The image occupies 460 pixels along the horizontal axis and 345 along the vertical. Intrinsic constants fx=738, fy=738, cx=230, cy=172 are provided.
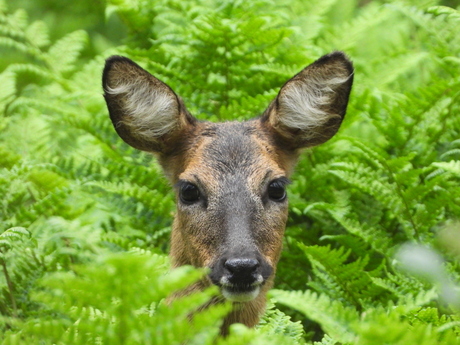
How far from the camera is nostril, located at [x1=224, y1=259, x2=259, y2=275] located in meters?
4.87

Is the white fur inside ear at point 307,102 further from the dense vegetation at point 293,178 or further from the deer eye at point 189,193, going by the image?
the deer eye at point 189,193

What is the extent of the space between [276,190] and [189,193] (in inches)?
26.8

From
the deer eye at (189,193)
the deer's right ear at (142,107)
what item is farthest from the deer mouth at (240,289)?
the deer's right ear at (142,107)

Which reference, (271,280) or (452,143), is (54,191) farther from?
(452,143)

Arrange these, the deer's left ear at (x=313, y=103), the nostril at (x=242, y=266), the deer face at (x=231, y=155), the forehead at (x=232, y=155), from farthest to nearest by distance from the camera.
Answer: the deer's left ear at (x=313, y=103) → the forehead at (x=232, y=155) → the deer face at (x=231, y=155) → the nostril at (x=242, y=266)

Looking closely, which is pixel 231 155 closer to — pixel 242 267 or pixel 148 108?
pixel 148 108

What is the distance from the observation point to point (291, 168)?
6535 mm

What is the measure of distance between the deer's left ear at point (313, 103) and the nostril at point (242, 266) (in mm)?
1710

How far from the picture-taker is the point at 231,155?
5797 millimetres

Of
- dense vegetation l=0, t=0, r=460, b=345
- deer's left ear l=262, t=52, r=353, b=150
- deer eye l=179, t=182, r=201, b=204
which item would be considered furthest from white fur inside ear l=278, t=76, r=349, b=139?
deer eye l=179, t=182, r=201, b=204

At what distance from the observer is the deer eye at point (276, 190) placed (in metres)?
5.75

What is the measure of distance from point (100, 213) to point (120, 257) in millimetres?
4978

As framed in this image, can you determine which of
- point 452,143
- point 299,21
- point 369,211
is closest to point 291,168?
point 369,211

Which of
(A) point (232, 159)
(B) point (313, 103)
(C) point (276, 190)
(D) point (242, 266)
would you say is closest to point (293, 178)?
(B) point (313, 103)
